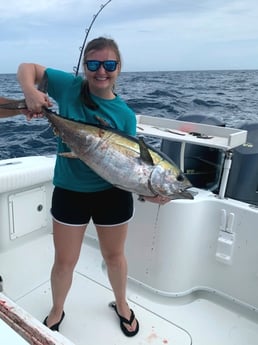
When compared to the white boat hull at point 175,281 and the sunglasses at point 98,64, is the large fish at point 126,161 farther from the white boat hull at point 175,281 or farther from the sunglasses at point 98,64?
the white boat hull at point 175,281

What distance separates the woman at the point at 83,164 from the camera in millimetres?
1447

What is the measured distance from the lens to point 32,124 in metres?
7.33

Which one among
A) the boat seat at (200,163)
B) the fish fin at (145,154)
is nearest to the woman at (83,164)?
the fish fin at (145,154)

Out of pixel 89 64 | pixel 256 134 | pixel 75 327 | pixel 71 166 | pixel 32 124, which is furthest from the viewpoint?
pixel 32 124

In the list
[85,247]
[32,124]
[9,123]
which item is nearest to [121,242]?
[85,247]

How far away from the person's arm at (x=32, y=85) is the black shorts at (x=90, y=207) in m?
0.42

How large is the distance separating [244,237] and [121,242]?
784mm

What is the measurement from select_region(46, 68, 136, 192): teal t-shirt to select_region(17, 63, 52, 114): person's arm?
2.0 inches

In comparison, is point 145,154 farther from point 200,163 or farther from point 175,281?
point 200,163

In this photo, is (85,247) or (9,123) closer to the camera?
(85,247)

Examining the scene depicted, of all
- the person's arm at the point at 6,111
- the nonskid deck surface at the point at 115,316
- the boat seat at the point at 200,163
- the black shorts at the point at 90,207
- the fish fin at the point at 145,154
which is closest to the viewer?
the fish fin at the point at 145,154

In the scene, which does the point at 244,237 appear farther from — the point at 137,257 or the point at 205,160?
the point at 205,160

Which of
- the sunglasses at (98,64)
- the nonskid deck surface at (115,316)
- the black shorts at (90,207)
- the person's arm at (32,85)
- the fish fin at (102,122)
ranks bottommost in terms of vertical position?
the nonskid deck surface at (115,316)

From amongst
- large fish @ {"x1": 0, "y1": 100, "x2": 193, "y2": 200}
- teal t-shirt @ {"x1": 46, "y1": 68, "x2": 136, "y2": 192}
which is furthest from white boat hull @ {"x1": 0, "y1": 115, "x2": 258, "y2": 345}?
large fish @ {"x1": 0, "y1": 100, "x2": 193, "y2": 200}
